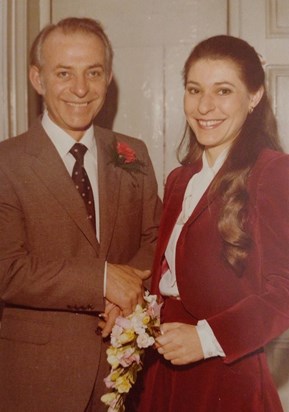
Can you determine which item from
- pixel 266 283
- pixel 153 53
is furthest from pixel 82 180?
pixel 153 53

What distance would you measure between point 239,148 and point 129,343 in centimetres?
60

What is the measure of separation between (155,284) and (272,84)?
1004 millimetres

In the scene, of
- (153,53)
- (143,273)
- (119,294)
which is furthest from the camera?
(153,53)

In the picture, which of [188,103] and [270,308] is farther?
[188,103]

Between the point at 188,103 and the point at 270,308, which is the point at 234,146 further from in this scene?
the point at 270,308

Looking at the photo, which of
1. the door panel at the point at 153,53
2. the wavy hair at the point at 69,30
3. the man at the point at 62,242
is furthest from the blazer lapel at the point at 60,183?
the door panel at the point at 153,53

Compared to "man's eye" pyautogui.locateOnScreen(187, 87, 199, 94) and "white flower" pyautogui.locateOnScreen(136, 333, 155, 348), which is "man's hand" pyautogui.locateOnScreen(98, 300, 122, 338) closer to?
"white flower" pyautogui.locateOnScreen(136, 333, 155, 348)

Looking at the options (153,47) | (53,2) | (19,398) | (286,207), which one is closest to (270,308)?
(286,207)

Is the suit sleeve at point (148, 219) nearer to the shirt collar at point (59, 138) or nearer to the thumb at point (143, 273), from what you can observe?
the thumb at point (143, 273)

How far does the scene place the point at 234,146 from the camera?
148 cm

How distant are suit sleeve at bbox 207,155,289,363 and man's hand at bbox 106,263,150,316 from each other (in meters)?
0.30

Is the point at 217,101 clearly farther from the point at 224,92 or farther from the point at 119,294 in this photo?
the point at 119,294

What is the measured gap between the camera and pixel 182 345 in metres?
1.33

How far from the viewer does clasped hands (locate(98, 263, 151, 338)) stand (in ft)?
5.05
